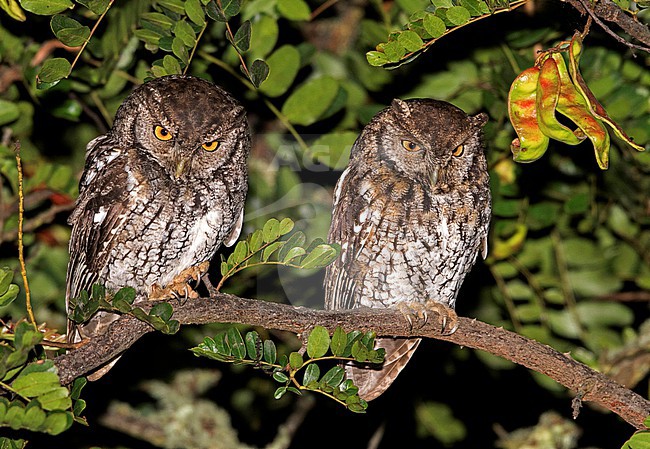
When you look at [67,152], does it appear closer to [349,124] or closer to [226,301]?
[349,124]

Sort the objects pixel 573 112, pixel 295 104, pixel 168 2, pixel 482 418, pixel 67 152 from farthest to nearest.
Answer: pixel 482 418
pixel 67 152
pixel 295 104
pixel 168 2
pixel 573 112

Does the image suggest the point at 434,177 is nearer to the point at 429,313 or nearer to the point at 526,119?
the point at 429,313

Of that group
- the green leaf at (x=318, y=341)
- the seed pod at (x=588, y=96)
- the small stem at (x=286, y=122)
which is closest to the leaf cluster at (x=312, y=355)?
the green leaf at (x=318, y=341)

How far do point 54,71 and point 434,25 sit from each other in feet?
3.01

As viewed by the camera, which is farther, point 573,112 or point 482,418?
point 482,418

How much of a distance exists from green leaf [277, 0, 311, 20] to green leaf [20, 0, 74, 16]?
0.97 metres

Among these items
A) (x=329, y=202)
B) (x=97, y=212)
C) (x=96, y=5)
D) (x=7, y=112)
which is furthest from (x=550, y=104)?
(x=7, y=112)

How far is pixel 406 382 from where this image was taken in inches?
147

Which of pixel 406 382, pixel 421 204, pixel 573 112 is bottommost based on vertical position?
pixel 406 382

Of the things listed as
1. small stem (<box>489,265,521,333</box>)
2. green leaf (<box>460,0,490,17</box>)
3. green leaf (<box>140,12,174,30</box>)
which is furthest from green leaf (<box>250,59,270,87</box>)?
small stem (<box>489,265,521,333</box>)

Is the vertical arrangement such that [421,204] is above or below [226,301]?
below

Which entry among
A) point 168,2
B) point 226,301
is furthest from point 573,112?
point 168,2

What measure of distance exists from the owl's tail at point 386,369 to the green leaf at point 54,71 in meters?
1.37

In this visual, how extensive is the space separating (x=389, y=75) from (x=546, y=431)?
1.64 m
